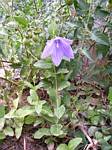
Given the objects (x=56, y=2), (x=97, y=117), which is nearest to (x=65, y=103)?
(x=97, y=117)

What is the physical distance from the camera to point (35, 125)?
4.52 feet

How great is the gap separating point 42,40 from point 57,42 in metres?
0.26

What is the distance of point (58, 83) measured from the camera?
4.66 feet

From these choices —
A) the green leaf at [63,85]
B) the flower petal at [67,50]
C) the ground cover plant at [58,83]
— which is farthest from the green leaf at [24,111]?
the flower petal at [67,50]

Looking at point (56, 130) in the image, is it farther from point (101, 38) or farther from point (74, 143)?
point (101, 38)

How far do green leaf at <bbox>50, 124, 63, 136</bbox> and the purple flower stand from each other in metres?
0.20

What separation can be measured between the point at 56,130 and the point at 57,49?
26 cm

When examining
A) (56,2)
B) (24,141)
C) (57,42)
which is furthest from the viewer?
(56,2)

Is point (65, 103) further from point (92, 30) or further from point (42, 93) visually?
point (92, 30)

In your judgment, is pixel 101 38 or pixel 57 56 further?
pixel 101 38

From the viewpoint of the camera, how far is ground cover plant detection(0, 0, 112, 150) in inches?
53.5

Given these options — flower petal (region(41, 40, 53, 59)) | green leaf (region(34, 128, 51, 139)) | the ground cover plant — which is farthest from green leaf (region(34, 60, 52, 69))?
green leaf (region(34, 128, 51, 139))

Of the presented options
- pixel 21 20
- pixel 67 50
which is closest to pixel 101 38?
pixel 67 50

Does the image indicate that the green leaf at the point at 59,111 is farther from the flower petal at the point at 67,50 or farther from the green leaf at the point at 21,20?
the green leaf at the point at 21,20
